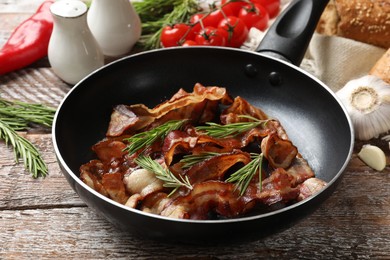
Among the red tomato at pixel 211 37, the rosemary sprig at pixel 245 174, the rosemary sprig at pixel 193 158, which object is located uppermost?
the rosemary sprig at pixel 245 174

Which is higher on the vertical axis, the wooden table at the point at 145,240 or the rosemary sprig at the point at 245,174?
the rosemary sprig at the point at 245,174

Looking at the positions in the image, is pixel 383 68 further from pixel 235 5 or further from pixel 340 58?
pixel 235 5

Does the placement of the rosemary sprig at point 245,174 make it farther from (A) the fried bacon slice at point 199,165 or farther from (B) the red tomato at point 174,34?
(B) the red tomato at point 174,34

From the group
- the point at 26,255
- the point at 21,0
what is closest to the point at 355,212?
the point at 26,255

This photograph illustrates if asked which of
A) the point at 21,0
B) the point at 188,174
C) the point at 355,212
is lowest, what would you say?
the point at 21,0

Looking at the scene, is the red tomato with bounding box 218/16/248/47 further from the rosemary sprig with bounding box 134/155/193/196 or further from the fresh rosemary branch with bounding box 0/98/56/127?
the rosemary sprig with bounding box 134/155/193/196

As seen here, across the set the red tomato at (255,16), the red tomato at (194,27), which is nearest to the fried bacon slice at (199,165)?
the red tomato at (194,27)

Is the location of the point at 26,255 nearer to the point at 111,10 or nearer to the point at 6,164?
the point at 6,164
